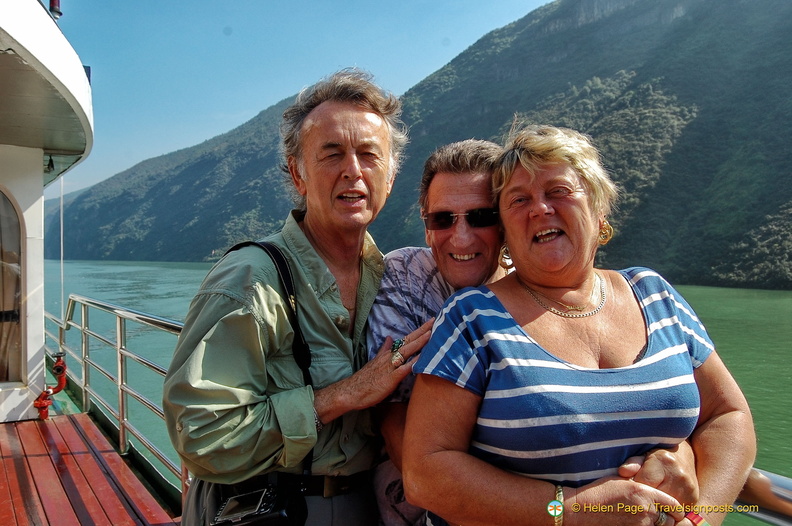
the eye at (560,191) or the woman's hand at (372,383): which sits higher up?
the eye at (560,191)

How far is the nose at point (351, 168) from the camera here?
4.79 ft

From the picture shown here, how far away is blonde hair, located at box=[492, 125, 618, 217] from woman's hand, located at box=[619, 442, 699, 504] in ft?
1.73

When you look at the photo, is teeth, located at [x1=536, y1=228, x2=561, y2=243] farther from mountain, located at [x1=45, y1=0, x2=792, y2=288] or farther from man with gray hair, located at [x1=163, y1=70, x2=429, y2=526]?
mountain, located at [x1=45, y1=0, x2=792, y2=288]

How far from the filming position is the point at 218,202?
86375 millimetres

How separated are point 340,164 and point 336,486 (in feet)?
2.57

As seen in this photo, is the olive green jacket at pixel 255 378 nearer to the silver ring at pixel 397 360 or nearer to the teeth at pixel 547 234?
the silver ring at pixel 397 360

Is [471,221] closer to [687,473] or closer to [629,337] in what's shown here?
[629,337]

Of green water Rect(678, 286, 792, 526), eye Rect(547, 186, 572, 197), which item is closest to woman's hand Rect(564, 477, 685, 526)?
eye Rect(547, 186, 572, 197)

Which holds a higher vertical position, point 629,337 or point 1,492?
point 629,337

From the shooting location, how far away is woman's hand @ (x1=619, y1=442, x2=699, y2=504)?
1.05 meters

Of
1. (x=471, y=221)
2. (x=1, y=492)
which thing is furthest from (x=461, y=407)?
(x=1, y=492)

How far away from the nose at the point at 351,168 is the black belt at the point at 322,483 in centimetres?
73

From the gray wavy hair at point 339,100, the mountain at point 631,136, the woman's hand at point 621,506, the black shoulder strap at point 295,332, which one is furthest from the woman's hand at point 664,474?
the mountain at point 631,136

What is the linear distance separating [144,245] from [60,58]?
9269cm
